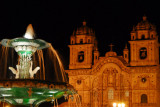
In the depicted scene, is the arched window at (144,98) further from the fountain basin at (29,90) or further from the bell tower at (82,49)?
the fountain basin at (29,90)

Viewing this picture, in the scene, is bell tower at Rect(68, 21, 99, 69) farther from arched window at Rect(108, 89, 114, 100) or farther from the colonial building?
arched window at Rect(108, 89, 114, 100)

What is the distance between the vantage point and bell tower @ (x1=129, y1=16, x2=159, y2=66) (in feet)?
145


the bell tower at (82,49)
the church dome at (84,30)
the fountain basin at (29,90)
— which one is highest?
the church dome at (84,30)

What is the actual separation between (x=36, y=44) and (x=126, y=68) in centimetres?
2660

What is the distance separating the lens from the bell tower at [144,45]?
44.3 meters

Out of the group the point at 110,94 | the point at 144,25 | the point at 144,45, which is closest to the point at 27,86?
the point at 110,94

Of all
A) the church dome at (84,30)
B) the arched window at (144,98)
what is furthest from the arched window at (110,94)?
the church dome at (84,30)

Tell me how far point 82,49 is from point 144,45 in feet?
24.2

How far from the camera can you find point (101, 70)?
45844mm

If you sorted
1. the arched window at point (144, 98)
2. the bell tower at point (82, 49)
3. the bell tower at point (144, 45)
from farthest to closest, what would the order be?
1. the bell tower at point (82, 49)
2. the bell tower at point (144, 45)
3. the arched window at point (144, 98)

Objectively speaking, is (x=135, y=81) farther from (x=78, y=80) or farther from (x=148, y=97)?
(x=78, y=80)

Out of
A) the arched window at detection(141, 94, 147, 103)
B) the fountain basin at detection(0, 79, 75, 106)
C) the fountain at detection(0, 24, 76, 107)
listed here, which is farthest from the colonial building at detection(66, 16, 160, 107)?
the fountain basin at detection(0, 79, 75, 106)

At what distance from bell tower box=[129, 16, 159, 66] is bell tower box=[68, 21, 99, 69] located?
15.2ft

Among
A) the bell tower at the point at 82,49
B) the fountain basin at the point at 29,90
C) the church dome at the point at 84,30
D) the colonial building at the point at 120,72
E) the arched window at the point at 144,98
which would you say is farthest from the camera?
the church dome at the point at 84,30
